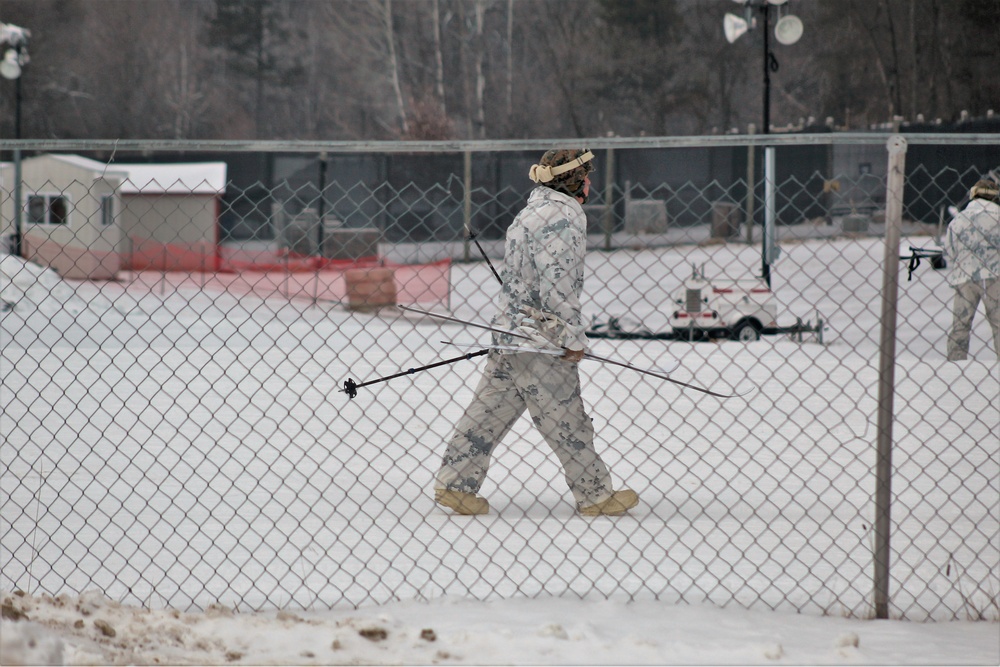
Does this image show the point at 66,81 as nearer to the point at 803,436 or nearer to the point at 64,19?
the point at 64,19

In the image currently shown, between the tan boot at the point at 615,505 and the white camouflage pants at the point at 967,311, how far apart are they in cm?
434

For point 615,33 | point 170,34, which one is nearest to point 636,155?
point 615,33

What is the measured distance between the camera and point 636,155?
72.0ft

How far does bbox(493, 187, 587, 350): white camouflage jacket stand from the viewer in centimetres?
376

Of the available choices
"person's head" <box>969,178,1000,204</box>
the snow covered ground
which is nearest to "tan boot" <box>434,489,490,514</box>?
the snow covered ground

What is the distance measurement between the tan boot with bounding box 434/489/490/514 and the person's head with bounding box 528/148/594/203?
1.21 m

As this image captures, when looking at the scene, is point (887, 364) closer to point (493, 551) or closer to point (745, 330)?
point (493, 551)

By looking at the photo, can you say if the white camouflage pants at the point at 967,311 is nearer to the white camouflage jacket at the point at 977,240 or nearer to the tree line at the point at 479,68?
the white camouflage jacket at the point at 977,240

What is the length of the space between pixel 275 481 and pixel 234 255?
52.8 ft

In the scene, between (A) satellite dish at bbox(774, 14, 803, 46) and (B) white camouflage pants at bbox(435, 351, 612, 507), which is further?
(A) satellite dish at bbox(774, 14, 803, 46)

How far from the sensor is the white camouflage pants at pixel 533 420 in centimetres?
386

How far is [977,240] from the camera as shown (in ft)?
24.8

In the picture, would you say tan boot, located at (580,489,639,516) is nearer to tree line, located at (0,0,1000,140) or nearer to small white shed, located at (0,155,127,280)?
small white shed, located at (0,155,127,280)

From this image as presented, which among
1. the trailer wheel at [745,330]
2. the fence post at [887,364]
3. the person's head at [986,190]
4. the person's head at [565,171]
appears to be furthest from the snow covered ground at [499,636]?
the trailer wheel at [745,330]
